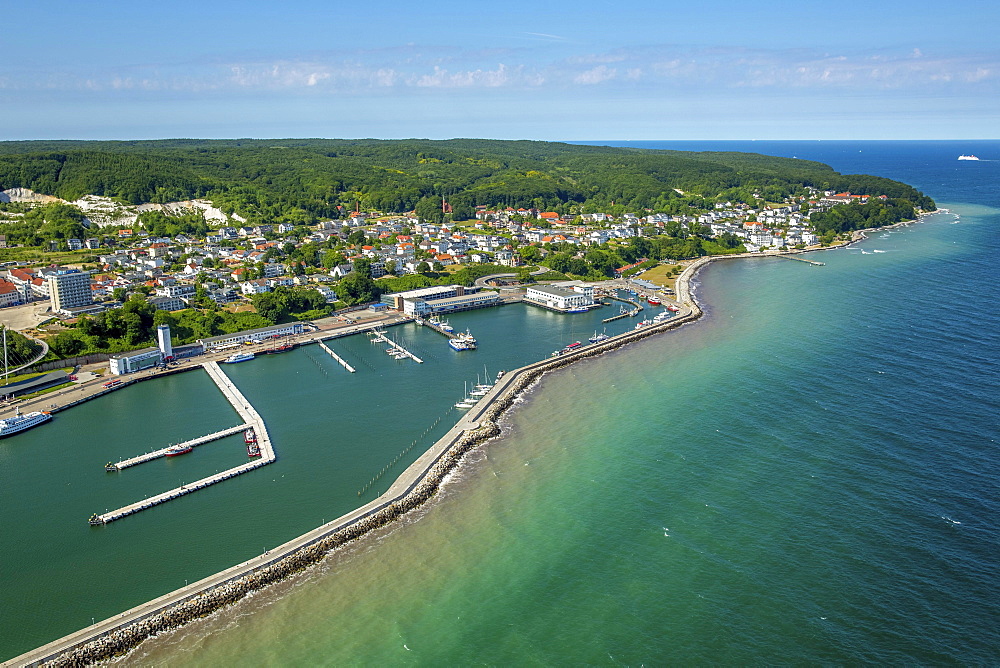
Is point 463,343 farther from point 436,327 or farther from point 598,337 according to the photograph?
point 598,337

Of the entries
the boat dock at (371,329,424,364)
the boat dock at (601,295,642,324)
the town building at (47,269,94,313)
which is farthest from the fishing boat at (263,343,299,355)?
the boat dock at (601,295,642,324)

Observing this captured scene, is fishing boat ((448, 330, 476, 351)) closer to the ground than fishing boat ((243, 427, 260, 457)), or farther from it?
farther from it

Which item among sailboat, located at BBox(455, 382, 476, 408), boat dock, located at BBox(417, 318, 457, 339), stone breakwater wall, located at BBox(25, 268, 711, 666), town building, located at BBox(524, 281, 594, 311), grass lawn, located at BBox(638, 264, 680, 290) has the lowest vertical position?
stone breakwater wall, located at BBox(25, 268, 711, 666)

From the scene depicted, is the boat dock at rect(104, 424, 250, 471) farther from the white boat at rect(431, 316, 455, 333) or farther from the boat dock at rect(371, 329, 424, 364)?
the white boat at rect(431, 316, 455, 333)

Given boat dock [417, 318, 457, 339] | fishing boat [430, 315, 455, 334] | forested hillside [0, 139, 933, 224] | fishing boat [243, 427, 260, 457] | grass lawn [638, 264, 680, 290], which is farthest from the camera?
forested hillside [0, 139, 933, 224]

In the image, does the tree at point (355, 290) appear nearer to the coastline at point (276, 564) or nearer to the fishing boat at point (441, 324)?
the fishing boat at point (441, 324)

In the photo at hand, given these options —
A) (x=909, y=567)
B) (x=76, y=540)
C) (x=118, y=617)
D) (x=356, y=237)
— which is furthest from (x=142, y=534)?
(x=356, y=237)

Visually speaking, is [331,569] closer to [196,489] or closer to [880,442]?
[196,489]
